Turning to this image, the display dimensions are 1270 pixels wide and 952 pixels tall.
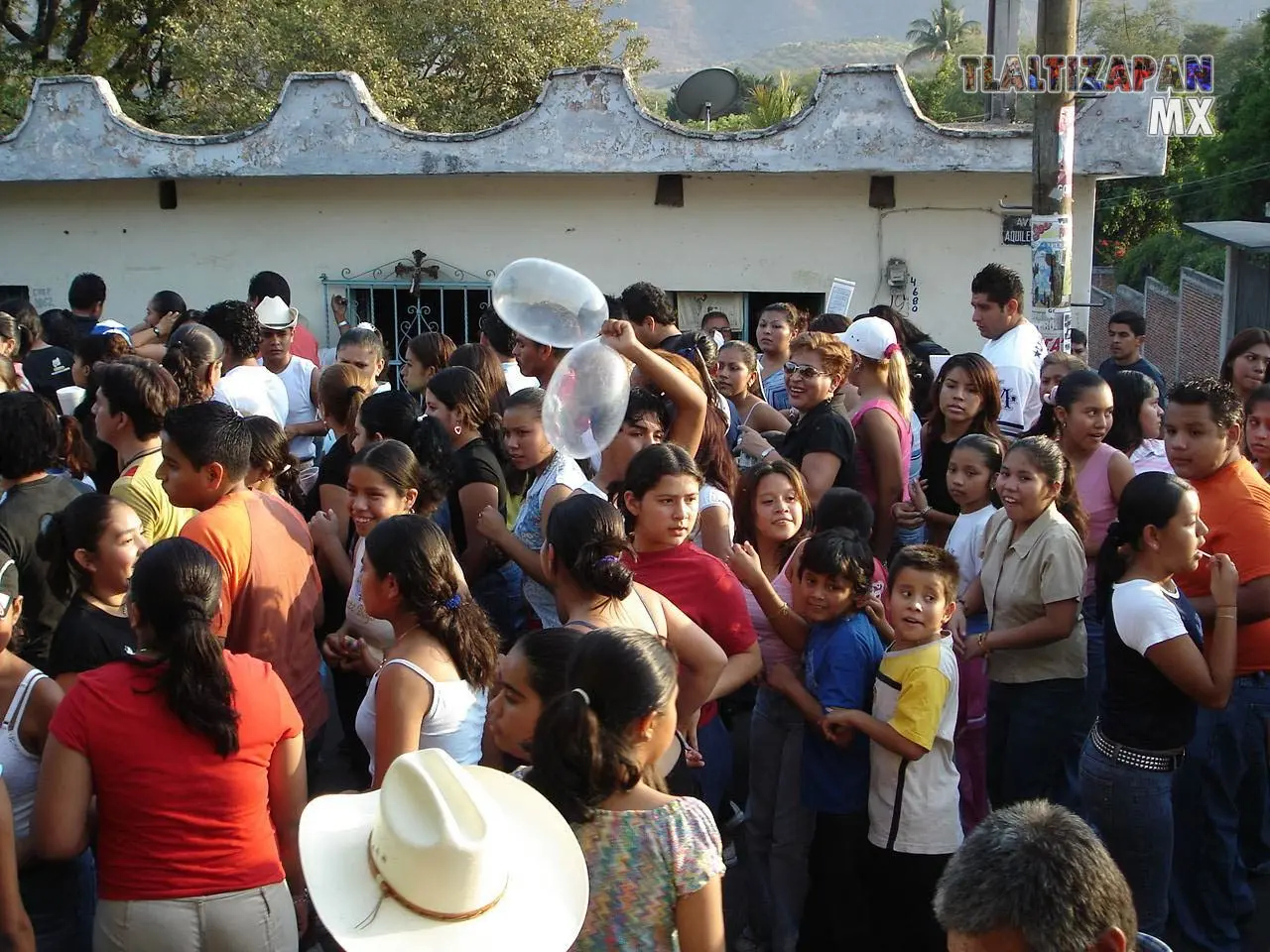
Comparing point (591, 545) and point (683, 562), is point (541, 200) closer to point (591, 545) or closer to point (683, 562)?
point (683, 562)

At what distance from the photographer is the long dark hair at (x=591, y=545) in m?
3.17

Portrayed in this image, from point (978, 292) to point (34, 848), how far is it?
4847 millimetres

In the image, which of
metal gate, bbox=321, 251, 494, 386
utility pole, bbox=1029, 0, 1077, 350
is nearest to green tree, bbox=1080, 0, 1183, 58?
metal gate, bbox=321, 251, 494, 386

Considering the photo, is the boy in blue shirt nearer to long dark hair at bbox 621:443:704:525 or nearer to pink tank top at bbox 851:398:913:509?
long dark hair at bbox 621:443:704:525

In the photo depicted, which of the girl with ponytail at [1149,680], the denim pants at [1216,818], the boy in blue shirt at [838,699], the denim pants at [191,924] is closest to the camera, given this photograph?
the denim pants at [191,924]

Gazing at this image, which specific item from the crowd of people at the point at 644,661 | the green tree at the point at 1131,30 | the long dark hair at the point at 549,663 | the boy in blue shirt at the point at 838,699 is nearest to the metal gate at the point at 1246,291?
the crowd of people at the point at 644,661

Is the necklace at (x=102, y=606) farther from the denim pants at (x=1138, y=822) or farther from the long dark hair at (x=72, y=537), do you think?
the denim pants at (x=1138, y=822)

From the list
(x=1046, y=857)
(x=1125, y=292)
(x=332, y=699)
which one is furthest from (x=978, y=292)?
(x=1125, y=292)

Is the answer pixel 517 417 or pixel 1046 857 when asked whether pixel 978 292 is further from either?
pixel 1046 857

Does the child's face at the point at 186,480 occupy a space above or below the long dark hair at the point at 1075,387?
below

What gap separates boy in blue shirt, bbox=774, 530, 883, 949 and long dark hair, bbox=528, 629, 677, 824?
4.45ft

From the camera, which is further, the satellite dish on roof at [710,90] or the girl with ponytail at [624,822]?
the satellite dish on roof at [710,90]

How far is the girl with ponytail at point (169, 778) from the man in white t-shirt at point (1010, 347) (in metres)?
4.02

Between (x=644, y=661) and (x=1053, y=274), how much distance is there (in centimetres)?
615
